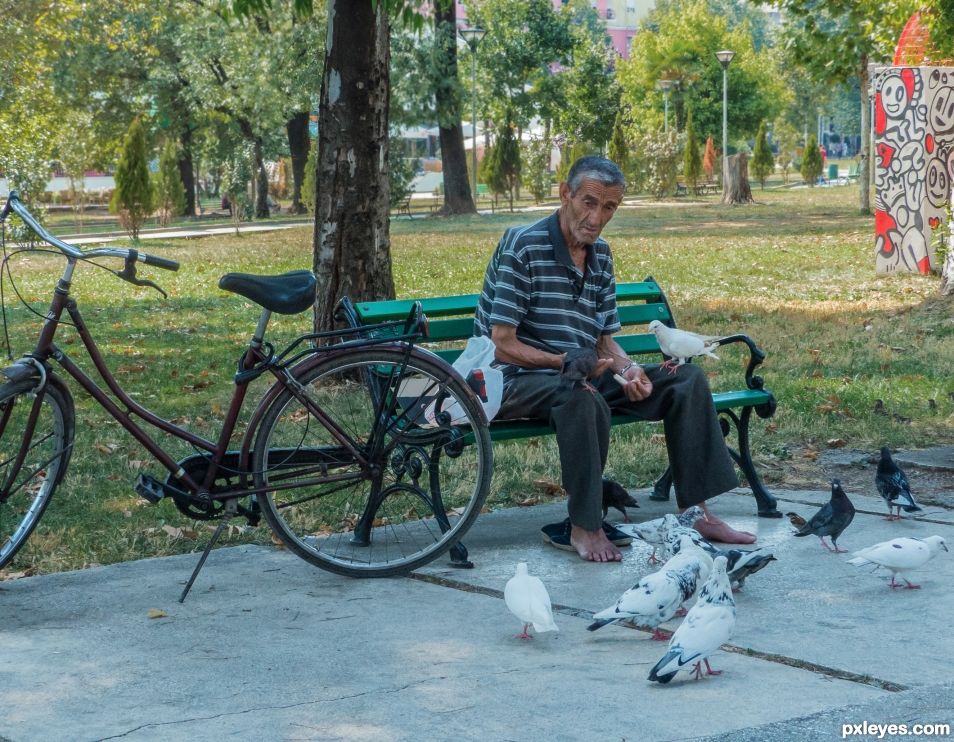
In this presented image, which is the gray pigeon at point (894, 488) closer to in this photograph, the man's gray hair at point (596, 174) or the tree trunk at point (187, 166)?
the man's gray hair at point (596, 174)

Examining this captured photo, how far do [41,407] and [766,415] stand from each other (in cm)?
296

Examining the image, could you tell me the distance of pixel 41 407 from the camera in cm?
456

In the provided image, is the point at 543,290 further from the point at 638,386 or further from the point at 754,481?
the point at 754,481

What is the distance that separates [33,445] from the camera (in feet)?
15.1

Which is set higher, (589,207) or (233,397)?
(589,207)

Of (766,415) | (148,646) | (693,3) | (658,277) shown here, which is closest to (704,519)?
(766,415)

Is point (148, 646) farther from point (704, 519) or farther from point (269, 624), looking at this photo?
point (704, 519)

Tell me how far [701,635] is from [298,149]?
140ft

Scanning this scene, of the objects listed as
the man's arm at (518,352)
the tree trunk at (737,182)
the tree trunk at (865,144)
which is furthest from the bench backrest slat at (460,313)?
the tree trunk at (737,182)

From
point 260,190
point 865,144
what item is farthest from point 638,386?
point 260,190

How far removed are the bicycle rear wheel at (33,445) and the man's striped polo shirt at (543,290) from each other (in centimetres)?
162

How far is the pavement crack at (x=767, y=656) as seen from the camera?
3.57 m

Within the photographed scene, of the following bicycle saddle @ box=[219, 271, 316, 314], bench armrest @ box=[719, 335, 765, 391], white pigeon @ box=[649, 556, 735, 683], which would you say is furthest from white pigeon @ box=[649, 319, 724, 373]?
white pigeon @ box=[649, 556, 735, 683]

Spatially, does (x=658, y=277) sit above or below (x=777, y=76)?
below
